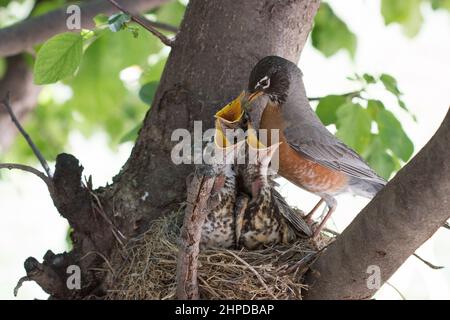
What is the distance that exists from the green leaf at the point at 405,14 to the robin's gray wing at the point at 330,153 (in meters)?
1.22

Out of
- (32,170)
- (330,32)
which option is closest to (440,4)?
(330,32)

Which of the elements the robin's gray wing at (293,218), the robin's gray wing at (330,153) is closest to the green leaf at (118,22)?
the robin's gray wing at (293,218)

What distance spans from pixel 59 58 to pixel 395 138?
1.59 meters

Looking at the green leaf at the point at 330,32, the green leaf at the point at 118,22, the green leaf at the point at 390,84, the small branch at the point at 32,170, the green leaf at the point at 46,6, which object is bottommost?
the small branch at the point at 32,170

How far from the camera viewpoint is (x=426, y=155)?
2.37 m

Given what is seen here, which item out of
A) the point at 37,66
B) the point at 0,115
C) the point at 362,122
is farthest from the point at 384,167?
the point at 0,115

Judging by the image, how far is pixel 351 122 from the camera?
11.9ft

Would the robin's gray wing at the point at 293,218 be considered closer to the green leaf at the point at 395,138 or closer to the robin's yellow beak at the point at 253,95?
the robin's yellow beak at the point at 253,95

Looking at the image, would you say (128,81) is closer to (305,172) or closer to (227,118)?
(305,172)

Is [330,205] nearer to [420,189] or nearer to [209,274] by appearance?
[209,274]

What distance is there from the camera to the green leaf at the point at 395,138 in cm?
357

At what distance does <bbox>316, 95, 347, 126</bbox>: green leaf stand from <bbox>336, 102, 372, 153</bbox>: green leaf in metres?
0.10

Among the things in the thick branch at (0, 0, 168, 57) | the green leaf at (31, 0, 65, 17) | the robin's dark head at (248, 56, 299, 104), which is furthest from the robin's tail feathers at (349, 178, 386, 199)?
the green leaf at (31, 0, 65, 17)
